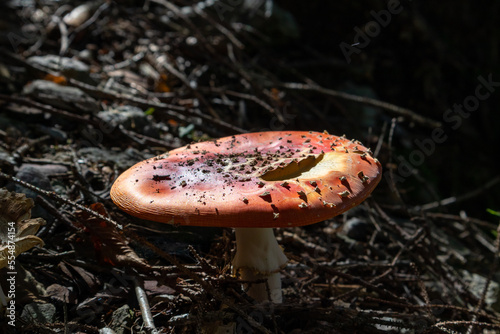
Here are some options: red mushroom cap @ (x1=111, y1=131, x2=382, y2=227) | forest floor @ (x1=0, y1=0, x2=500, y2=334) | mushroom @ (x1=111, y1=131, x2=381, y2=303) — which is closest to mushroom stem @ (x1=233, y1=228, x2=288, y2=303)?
mushroom @ (x1=111, y1=131, x2=381, y2=303)

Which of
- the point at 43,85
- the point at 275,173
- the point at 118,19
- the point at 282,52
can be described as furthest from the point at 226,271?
the point at 118,19

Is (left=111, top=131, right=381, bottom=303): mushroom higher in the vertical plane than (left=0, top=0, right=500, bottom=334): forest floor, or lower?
higher

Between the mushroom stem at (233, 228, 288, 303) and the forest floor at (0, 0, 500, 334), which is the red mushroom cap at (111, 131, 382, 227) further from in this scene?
the mushroom stem at (233, 228, 288, 303)

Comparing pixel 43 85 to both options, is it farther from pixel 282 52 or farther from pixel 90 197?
pixel 282 52

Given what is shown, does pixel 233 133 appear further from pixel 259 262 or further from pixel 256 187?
pixel 256 187

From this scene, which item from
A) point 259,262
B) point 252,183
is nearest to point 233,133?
point 259,262

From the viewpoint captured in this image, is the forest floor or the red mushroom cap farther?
the forest floor
